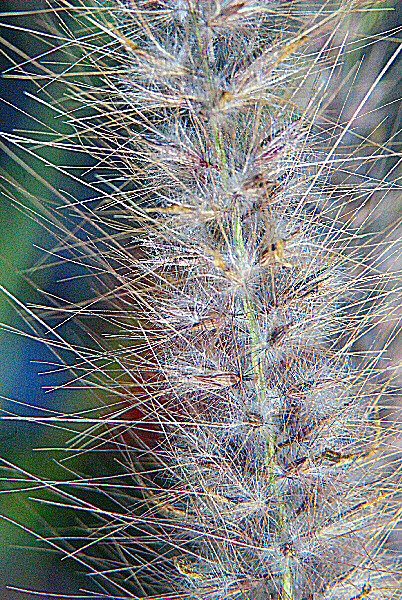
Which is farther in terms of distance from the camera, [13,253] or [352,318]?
[13,253]

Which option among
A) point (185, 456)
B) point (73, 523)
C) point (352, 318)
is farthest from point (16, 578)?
point (352, 318)

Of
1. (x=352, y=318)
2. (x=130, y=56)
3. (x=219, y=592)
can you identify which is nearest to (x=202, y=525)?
(x=219, y=592)

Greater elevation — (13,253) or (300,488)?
(13,253)

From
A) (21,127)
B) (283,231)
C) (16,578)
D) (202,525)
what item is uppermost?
(21,127)

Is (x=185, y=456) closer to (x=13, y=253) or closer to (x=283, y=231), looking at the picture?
(x=283, y=231)

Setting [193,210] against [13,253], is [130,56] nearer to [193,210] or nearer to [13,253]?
[193,210]

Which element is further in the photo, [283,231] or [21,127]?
[21,127]

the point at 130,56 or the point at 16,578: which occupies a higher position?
the point at 130,56
